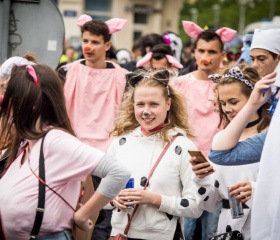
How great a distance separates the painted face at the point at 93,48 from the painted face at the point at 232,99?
3.06 m

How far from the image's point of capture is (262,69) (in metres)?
7.22

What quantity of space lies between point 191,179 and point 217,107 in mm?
612

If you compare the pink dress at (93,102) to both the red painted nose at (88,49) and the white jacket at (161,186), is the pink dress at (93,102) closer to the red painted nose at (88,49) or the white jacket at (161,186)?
the red painted nose at (88,49)

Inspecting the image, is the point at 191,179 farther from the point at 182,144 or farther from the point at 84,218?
the point at 84,218

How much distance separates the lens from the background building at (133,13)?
157 ft

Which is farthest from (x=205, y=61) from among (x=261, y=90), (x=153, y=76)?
(x=261, y=90)

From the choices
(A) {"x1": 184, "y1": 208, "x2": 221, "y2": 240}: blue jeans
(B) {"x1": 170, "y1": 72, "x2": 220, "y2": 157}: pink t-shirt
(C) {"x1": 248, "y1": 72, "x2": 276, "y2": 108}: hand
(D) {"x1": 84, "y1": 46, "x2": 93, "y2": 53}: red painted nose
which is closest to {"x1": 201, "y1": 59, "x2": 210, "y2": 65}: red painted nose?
(B) {"x1": 170, "y1": 72, "x2": 220, "y2": 157}: pink t-shirt

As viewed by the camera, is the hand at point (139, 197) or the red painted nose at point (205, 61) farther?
the red painted nose at point (205, 61)

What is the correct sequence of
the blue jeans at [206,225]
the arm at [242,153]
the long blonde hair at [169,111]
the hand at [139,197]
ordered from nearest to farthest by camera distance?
1. the arm at [242,153]
2. the hand at [139,197]
3. the long blonde hair at [169,111]
4. the blue jeans at [206,225]

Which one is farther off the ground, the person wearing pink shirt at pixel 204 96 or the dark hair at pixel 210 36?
the dark hair at pixel 210 36

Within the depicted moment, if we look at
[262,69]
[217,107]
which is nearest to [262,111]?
[217,107]

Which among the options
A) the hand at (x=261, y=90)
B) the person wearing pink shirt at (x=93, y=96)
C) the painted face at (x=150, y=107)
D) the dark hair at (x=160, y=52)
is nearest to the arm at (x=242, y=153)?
the hand at (x=261, y=90)

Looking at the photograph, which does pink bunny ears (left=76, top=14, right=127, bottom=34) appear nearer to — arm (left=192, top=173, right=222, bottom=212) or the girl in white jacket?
the girl in white jacket

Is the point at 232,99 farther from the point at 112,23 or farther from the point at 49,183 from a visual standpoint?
the point at 112,23
